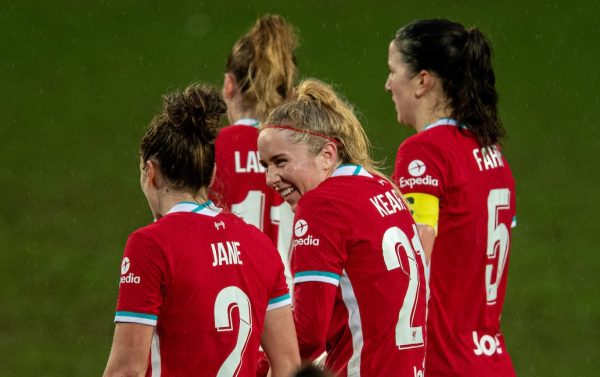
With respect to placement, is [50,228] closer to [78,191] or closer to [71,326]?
[78,191]

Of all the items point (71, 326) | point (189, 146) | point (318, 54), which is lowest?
point (71, 326)

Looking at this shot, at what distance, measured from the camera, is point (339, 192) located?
14.5ft

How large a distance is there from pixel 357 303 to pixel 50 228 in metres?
9.68

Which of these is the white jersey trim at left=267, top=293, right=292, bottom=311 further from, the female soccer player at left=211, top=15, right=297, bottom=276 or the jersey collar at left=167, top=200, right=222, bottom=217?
the female soccer player at left=211, top=15, right=297, bottom=276

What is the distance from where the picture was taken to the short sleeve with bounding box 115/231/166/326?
4.01 meters

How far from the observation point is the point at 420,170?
5035mm

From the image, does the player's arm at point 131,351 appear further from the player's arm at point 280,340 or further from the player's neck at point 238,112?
the player's neck at point 238,112

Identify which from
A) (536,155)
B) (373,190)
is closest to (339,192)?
(373,190)

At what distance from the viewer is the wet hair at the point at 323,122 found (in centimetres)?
458

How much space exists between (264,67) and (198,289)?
2.88m

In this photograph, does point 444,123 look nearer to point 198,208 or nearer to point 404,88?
point 404,88

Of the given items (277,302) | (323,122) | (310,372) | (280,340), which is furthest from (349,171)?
(310,372)

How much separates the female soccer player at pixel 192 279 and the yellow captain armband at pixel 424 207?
2.71ft

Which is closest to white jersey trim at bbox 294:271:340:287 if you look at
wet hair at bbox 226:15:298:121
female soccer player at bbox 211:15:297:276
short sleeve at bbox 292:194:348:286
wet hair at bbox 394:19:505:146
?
short sleeve at bbox 292:194:348:286
